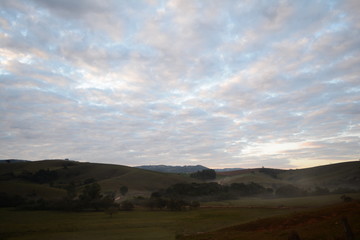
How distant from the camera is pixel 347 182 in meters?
120

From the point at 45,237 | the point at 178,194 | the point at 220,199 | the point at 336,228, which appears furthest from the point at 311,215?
the point at 178,194

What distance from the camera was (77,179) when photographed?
563ft

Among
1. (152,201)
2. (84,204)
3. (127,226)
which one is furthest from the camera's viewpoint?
(84,204)

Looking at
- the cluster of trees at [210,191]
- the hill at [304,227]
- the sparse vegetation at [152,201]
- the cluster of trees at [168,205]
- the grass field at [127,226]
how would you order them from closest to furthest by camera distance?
the hill at [304,227]
the grass field at [127,226]
the sparse vegetation at [152,201]
the cluster of trees at [168,205]
the cluster of trees at [210,191]

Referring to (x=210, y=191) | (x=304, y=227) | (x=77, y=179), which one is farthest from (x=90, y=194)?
(x=77, y=179)

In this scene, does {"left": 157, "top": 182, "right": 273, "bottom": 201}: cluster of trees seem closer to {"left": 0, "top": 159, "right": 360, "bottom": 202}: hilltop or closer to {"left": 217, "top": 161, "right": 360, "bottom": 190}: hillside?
{"left": 0, "top": 159, "right": 360, "bottom": 202}: hilltop

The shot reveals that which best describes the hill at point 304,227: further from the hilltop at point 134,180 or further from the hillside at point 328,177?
the hillside at point 328,177

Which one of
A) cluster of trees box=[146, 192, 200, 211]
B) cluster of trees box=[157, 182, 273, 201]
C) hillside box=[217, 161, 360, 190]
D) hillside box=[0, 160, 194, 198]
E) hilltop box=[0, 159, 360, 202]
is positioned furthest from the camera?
hillside box=[217, 161, 360, 190]

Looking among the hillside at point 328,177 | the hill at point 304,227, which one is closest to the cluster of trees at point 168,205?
the hill at point 304,227

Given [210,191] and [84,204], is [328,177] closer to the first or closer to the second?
[210,191]

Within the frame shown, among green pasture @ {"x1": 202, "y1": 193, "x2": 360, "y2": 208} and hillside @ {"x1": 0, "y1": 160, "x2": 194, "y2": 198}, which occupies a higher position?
hillside @ {"x1": 0, "y1": 160, "x2": 194, "y2": 198}

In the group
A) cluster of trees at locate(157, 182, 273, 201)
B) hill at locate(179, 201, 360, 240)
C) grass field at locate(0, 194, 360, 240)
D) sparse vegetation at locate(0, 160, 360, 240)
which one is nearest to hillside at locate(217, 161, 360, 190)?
sparse vegetation at locate(0, 160, 360, 240)

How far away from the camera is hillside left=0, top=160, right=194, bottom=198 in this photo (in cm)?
11881

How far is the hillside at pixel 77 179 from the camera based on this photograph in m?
119
